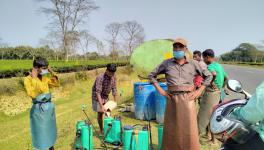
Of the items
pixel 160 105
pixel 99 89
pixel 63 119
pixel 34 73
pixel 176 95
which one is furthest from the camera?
pixel 63 119

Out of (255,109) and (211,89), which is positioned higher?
(255,109)

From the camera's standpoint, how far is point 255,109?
214cm

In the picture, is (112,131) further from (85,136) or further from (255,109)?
(255,109)

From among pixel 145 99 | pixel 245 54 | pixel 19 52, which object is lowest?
pixel 145 99

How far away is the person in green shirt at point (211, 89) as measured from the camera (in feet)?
18.8

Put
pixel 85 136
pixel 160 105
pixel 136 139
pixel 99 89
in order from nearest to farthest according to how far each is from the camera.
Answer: pixel 136 139 < pixel 85 136 < pixel 99 89 < pixel 160 105

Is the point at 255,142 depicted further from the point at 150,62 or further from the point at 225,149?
the point at 150,62

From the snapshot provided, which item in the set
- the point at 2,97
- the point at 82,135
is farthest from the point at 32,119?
the point at 2,97

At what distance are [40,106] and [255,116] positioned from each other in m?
3.75

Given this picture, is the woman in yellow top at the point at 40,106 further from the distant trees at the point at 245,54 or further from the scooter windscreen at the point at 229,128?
the distant trees at the point at 245,54

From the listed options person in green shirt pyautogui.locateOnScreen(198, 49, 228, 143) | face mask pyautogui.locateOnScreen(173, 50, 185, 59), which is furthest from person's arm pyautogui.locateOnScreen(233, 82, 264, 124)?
person in green shirt pyautogui.locateOnScreen(198, 49, 228, 143)

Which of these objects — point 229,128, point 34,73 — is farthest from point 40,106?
point 229,128

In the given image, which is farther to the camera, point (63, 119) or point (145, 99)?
point (63, 119)

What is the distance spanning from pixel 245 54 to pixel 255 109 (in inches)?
3559
